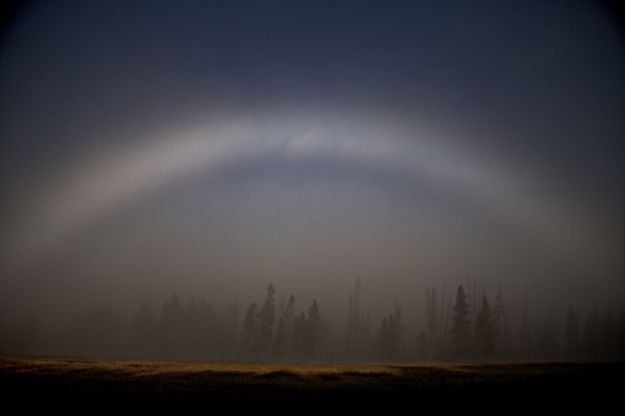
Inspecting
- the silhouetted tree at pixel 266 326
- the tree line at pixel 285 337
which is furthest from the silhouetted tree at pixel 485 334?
the silhouetted tree at pixel 266 326

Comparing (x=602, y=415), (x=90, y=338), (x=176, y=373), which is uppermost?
(x=602, y=415)

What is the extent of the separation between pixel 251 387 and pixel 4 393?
50.5ft

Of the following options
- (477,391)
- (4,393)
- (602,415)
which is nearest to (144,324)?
(4,393)

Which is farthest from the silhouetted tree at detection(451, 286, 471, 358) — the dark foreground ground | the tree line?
the dark foreground ground

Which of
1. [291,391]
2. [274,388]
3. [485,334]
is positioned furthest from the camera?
[485,334]

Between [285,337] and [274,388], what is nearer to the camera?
[274,388]

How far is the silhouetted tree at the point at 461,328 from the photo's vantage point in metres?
82.6

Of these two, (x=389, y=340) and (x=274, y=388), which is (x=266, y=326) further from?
(x=274, y=388)

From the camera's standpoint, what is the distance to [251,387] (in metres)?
28.0

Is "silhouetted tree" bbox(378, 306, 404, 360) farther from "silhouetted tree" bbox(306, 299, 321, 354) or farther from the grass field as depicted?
the grass field

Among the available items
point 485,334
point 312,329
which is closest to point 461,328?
point 485,334

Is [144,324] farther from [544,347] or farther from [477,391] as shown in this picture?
[544,347]

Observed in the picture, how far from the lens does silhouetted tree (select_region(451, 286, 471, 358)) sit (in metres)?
82.6

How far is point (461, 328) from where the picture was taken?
85.4 metres
